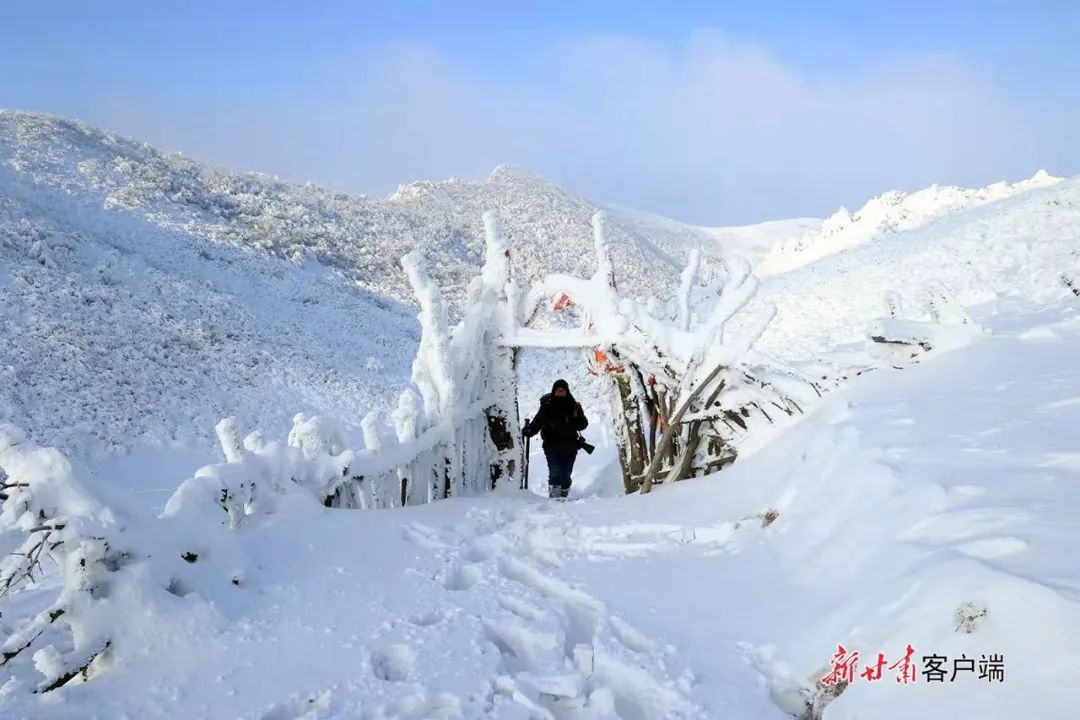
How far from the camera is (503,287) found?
7336 millimetres

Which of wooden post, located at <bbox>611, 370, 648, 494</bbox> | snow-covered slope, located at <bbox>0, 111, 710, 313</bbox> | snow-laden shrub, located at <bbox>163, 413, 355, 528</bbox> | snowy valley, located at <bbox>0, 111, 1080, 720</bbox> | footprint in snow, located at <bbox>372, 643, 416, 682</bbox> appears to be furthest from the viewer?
snow-covered slope, located at <bbox>0, 111, 710, 313</bbox>

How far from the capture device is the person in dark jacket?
7.39 m

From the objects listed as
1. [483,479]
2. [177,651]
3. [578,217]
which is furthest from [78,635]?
[578,217]

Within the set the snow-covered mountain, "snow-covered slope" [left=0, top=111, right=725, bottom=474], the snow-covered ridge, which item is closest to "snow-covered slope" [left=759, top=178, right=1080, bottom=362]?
the snow-covered mountain

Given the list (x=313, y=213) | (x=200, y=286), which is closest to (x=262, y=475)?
(x=200, y=286)

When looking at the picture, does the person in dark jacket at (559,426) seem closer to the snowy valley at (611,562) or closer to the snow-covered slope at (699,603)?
the snowy valley at (611,562)

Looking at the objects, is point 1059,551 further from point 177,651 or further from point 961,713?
point 177,651

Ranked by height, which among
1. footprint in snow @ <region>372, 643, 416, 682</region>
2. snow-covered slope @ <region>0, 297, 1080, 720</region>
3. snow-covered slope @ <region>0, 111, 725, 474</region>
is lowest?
footprint in snow @ <region>372, 643, 416, 682</region>

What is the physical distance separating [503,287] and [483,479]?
6.71 ft

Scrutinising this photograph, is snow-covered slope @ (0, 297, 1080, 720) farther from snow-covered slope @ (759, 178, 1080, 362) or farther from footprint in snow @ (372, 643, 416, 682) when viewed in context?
snow-covered slope @ (759, 178, 1080, 362)

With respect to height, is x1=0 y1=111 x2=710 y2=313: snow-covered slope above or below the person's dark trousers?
above

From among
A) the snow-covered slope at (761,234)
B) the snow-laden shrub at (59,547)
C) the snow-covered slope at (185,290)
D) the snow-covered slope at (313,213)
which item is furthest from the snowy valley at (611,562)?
the snow-covered slope at (761,234)

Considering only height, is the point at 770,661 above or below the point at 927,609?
below

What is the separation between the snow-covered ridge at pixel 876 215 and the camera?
41031mm
